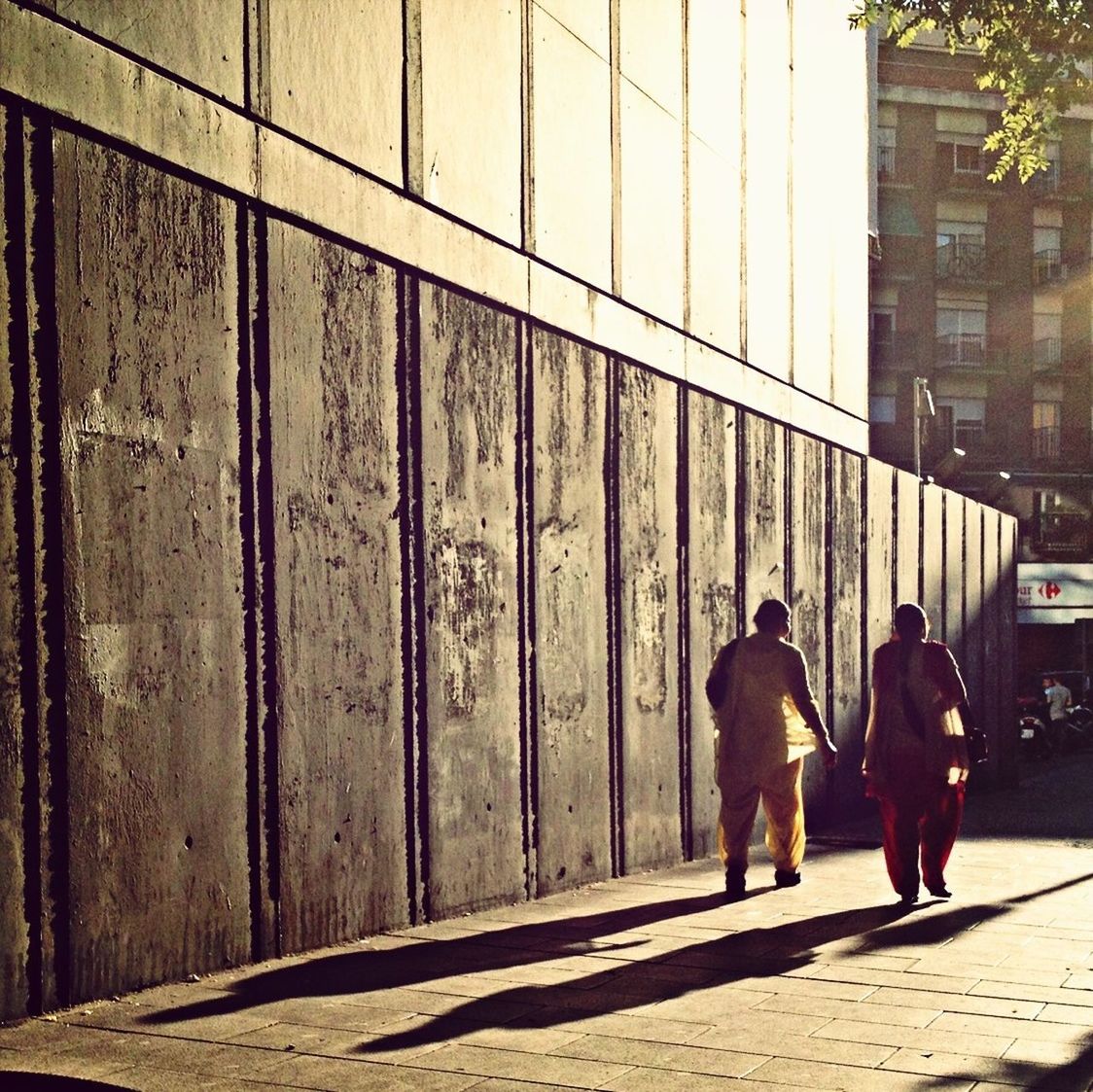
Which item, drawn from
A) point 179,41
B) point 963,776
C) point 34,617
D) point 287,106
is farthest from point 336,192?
point 963,776

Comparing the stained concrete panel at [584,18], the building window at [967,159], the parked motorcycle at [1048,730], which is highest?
the building window at [967,159]

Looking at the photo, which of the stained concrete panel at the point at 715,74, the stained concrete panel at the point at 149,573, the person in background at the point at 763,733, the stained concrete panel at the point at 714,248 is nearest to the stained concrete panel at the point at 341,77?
the stained concrete panel at the point at 149,573

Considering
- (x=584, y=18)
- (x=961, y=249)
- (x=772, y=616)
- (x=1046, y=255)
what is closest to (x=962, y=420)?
(x=961, y=249)

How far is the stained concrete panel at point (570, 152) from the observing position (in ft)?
28.6

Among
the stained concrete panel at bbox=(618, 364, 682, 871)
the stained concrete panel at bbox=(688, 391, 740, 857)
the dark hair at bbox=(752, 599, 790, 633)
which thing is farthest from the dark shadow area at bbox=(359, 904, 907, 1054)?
the stained concrete panel at bbox=(688, 391, 740, 857)

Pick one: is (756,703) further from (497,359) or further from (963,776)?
(497,359)

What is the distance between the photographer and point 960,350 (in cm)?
4344

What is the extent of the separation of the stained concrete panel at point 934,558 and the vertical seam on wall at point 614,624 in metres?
7.63

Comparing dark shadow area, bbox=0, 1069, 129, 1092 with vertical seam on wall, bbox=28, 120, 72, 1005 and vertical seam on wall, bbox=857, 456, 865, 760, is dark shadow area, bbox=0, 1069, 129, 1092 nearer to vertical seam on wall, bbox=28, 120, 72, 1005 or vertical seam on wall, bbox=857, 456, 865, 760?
vertical seam on wall, bbox=28, 120, 72, 1005

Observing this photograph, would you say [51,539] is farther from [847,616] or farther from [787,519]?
[847,616]

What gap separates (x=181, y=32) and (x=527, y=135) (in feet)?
9.97

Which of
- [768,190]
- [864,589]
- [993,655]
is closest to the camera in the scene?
[768,190]

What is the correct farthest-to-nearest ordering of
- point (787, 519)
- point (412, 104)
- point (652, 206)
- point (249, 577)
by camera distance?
point (787, 519), point (652, 206), point (412, 104), point (249, 577)

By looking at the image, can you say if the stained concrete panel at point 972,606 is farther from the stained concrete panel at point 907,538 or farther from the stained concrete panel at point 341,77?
the stained concrete panel at point 341,77
